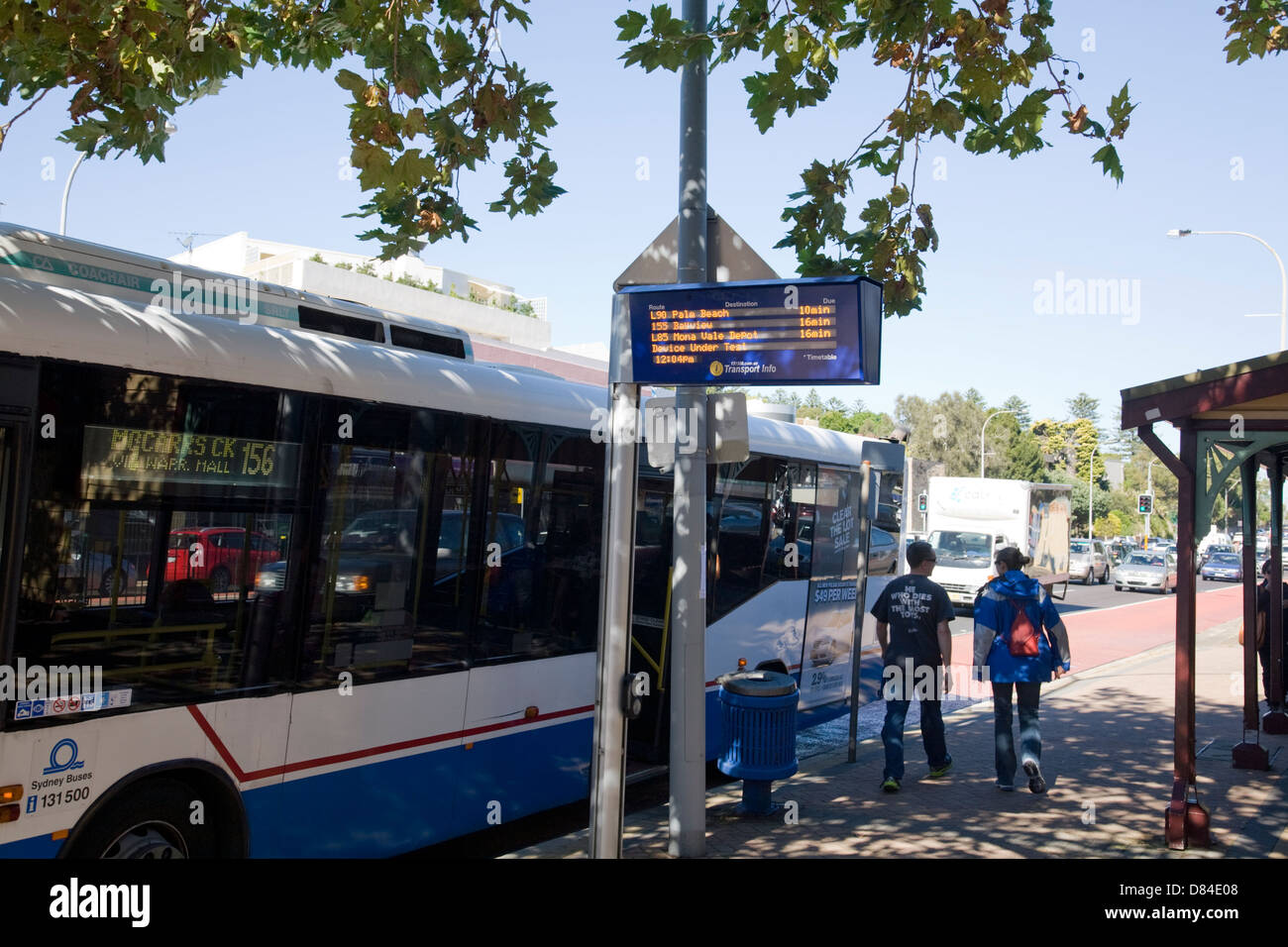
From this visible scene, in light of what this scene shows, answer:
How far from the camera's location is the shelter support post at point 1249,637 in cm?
954

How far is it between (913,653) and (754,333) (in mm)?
4352

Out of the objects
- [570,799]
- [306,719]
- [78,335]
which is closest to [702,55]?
[78,335]

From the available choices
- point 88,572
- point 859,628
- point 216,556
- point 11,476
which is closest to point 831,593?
point 859,628

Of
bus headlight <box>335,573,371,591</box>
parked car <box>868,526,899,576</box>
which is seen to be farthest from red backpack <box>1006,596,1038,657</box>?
bus headlight <box>335,573,371,591</box>

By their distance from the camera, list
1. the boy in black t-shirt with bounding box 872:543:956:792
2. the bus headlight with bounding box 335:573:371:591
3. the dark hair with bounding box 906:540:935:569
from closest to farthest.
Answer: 1. the bus headlight with bounding box 335:573:371:591
2. the boy in black t-shirt with bounding box 872:543:956:792
3. the dark hair with bounding box 906:540:935:569

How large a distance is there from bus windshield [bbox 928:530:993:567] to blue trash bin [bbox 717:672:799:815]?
69.7 ft

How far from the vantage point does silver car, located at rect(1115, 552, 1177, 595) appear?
1556 inches

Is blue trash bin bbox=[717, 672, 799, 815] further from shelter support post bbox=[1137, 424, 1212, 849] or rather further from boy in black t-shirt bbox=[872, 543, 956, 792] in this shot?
shelter support post bbox=[1137, 424, 1212, 849]

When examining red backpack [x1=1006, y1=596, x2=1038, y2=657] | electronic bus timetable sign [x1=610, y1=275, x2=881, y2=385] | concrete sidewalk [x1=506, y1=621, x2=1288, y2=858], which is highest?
electronic bus timetable sign [x1=610, y1=275, x2=881, y2=385]

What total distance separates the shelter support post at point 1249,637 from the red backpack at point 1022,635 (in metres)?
2.88

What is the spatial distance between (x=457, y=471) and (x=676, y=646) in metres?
1.73

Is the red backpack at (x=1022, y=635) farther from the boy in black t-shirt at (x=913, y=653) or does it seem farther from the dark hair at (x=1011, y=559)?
the boy in black t-shirt at (x=913, y=653)
